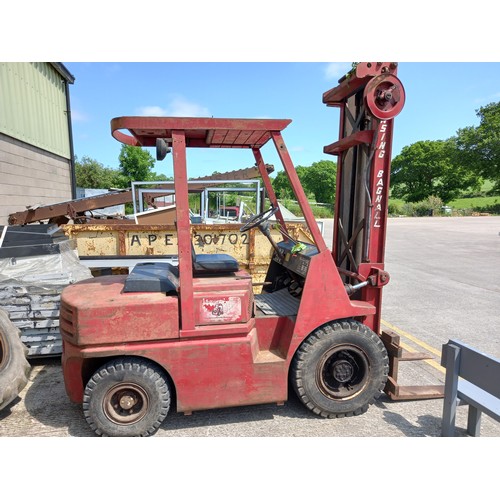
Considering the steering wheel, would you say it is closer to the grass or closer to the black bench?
the black bench

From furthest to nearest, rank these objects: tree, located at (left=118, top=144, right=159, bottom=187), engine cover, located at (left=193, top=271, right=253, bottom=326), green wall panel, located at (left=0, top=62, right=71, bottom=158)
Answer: tree, located at (left=118, top=144, right=159, bottom=187) → green wall panel, located at (left=0, top=62, right=71, bottom=158) → engine cover, located at (left=193, top=271, right=253, bottom=326)

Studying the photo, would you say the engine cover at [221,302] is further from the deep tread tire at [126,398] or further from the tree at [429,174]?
the tree at [429,174]

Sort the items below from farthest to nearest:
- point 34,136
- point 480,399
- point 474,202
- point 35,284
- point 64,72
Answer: point 474,202, point 64,72, point 34,136, point 35,284, point 480,399

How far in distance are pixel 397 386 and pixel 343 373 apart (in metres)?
0.65

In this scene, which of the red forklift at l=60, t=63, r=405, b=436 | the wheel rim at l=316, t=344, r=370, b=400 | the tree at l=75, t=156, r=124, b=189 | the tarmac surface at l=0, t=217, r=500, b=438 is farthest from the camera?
the tree at l=75, t=156, r=124, b=189

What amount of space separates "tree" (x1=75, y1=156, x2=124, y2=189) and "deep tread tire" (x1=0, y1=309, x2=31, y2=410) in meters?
42.5

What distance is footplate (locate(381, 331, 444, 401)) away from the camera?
3.49m

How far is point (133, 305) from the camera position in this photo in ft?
9.33

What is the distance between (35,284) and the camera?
A: 431cm

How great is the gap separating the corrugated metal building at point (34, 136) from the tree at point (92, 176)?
31.9m

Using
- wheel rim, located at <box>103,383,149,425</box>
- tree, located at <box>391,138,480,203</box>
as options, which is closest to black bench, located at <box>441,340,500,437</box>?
wheel rim, located at <box>103,383,149,425</box>

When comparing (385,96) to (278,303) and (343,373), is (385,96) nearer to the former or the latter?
(278,303)

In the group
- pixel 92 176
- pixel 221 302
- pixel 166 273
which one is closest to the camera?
pixel 221 302

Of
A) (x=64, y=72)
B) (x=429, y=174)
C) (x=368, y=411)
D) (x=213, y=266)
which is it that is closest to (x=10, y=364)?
(x=213, y=266)
